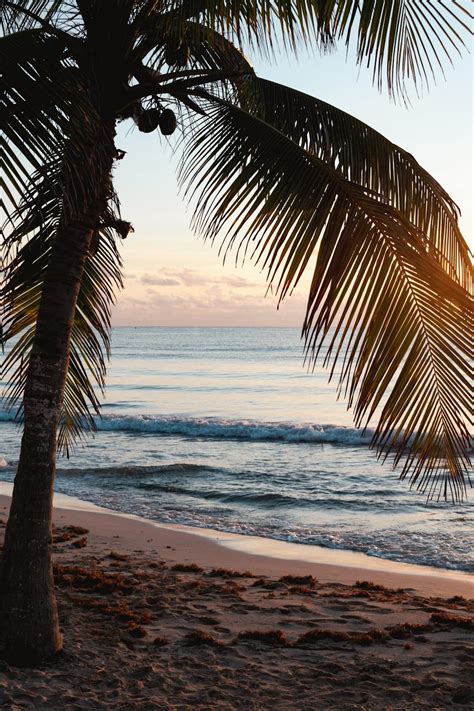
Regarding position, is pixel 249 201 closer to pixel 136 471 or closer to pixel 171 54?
pixel 171 54

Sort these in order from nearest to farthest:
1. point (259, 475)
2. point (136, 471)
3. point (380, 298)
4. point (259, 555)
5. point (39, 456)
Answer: point (380, 298) < point (39, 456) < point (259, 555) < point (259, 475) < point (136, 471)

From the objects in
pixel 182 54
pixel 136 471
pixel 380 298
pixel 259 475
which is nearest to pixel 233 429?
pixel 259 475

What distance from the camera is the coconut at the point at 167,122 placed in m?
4.83

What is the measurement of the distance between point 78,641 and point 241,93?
13.5 ft

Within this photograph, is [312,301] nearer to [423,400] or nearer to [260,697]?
[423,400]

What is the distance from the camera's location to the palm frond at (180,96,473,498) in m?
3.53

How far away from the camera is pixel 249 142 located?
14.2 ft

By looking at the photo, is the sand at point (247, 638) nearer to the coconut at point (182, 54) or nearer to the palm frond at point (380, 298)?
the palm frond at point (380, 298)

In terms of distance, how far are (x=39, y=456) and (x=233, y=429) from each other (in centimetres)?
2026

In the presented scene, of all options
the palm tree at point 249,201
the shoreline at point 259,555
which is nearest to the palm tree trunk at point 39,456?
the palm tree at point 249,201

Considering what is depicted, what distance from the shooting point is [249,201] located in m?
4.19

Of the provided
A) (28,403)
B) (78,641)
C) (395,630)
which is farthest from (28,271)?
(395,630)

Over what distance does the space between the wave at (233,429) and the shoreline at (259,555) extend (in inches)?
474

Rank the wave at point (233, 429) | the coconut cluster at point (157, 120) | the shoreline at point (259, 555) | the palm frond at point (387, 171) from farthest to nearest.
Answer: the wave at point (233, 429)
the shoreline at point (259, 555)
the palm frond at point (387, 171)
the coconut cluster at point (157, 120)
